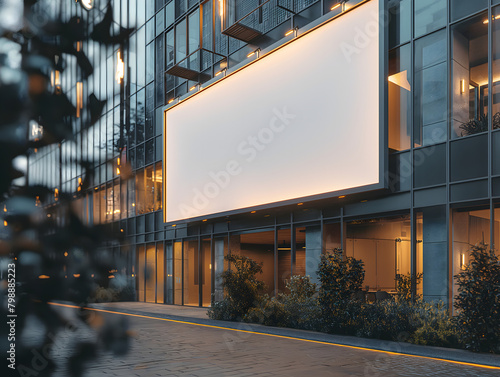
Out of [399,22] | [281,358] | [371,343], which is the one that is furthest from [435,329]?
[399,22]

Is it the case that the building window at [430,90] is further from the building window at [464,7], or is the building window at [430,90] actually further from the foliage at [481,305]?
the foliage at [481,305]

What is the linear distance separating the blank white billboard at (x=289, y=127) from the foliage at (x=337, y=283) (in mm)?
2523

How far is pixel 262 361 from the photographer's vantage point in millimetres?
10352

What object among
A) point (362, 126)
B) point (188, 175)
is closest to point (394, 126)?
point (362, 126)

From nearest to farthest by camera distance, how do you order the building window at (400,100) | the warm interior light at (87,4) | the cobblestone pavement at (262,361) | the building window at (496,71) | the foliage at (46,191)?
1. the foliage at (46,191)
2. the warm interior light at (87,4)
3. the cobblestone pavement at (262,361)
4. the building window at (496,71)
5. the building window at (400,100)

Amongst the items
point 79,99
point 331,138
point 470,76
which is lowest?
point 79,99

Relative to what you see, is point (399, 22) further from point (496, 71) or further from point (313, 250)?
point (313, 250)

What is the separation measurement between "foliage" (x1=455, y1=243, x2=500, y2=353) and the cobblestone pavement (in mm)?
1070

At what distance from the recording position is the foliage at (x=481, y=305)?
10664mm

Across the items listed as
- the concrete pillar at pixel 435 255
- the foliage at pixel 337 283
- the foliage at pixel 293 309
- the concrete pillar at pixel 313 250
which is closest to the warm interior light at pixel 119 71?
the foliage at pixel 337 283

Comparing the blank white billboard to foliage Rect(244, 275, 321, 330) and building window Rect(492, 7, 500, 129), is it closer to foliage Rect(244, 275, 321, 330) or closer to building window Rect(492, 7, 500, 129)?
foliage Rect(244, 275, 321, 330)

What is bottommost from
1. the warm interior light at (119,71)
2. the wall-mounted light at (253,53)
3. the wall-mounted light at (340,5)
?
the warm interior light at (119,71)

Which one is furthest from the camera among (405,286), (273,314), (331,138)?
(331,138)

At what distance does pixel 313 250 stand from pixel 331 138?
4017mm
